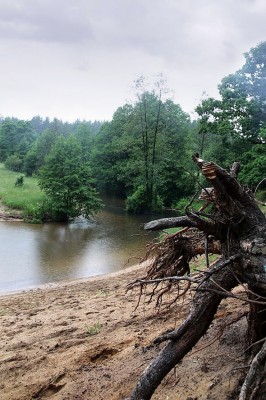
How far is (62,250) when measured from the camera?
15266 millimetres

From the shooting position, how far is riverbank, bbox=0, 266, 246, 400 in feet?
12.4

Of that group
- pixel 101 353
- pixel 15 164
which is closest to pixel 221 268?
pixel 101 353

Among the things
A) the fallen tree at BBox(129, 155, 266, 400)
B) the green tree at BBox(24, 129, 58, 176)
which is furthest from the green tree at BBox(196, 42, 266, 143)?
the green tree at BBox(24, 129, 58, 176)

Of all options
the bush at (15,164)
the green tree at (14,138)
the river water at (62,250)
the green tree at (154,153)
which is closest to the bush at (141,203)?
the green tree at (154,153)

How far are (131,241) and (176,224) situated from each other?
1389cm

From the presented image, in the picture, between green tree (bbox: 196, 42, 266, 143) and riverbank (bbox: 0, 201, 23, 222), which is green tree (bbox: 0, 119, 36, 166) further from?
green tree (bbox: 196, 42, 266, 143)

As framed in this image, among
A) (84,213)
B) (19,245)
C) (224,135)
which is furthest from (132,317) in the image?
(84,213)

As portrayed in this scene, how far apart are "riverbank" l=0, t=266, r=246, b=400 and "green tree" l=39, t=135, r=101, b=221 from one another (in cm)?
1396

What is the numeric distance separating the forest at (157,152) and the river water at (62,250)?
2329mm

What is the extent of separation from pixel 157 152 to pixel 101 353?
2488cm

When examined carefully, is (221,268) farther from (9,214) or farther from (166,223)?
(9,214)

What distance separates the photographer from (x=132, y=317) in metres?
6.19

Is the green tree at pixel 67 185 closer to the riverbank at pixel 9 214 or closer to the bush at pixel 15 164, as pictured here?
the riverbank at pixel 9 214

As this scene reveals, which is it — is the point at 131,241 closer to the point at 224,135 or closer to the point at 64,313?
the point at 224,135
